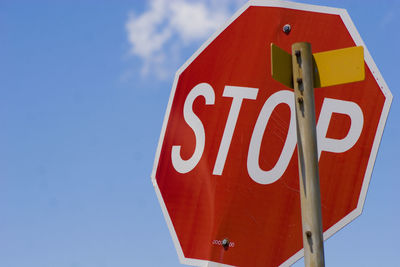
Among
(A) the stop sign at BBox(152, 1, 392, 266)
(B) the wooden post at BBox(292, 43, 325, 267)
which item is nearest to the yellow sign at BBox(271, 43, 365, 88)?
(B) the wooden post at BBox(292, 43, 325, 267)

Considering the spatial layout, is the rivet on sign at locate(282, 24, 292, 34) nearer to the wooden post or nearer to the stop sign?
the stop sign

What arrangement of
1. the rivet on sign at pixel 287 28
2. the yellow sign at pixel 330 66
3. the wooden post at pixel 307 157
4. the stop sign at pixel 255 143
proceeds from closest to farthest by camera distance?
the wooden post at pixel 307 157, the yellow sign at pixel 330 66, the stop sign at pixel 255 143, the rivet on sign at pixel 287 28

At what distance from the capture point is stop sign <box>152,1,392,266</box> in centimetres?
292

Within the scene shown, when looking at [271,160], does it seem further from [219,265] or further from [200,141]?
[219,265]

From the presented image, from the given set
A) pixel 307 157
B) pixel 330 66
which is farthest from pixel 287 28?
pixel 307 157

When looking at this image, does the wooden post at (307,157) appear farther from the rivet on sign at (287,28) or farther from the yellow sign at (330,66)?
the rivet on sign at (287,28)

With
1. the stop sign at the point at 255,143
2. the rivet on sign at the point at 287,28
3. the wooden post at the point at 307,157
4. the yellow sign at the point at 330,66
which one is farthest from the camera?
the rivet on sign at the point at 287,28

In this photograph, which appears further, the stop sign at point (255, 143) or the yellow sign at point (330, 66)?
the stop sign at point (255, 143)

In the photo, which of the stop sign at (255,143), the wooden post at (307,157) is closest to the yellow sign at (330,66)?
the wooden post at (307,157)

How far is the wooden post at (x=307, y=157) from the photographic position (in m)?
2.44

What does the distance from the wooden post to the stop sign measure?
0.42 metres

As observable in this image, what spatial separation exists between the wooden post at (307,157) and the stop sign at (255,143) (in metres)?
0.42

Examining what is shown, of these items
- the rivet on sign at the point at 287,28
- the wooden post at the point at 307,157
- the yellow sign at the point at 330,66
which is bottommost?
the wooden post at the point at 307,157

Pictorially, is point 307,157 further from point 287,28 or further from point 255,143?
point 287,28
